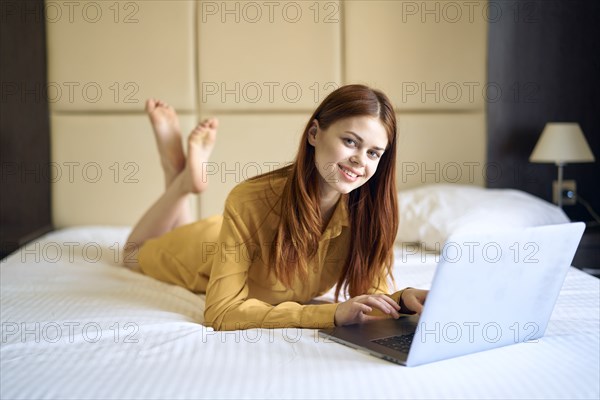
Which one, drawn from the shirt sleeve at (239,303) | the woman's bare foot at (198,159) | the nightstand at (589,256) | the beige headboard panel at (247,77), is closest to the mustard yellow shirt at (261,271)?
the shirt sleeve at (239,303)

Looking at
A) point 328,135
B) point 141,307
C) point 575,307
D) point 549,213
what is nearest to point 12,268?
point 141,307

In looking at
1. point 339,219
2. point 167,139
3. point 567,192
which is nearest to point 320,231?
point 339,219

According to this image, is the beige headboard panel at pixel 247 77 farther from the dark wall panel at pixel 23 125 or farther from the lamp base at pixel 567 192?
the lamp base at pixel 567 192

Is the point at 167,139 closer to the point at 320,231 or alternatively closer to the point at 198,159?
the point at 198,159

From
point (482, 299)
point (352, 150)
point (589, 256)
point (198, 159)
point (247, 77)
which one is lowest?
point (589, 256)

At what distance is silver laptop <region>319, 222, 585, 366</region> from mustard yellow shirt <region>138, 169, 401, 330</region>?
12cm

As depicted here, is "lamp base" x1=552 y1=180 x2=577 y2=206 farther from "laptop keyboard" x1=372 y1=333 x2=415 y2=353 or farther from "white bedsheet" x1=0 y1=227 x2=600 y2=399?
"laptop keyboard" x1=372 y1=333 x2=415 y2=353

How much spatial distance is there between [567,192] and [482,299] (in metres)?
1.85

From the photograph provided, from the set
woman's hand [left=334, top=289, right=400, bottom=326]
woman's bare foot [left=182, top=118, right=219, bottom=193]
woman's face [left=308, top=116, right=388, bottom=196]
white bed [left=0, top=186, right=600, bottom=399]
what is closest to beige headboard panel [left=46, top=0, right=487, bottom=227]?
woman's bare foot [left=182, top=118, right=219, bottom=193]

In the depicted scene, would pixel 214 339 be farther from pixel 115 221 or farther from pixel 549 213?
pixel 115 221

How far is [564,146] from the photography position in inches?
102

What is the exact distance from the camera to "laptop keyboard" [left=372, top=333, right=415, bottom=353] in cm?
116

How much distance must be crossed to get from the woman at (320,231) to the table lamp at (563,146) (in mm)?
1324

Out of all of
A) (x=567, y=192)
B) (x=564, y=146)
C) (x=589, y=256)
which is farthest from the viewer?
(x=567, y=192)
